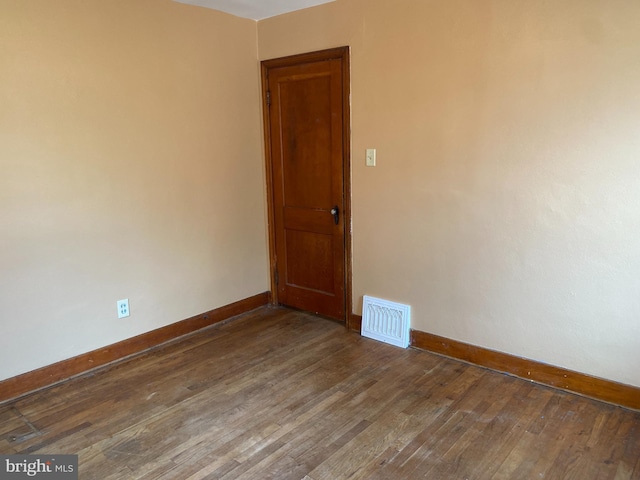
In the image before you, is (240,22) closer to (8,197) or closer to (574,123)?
(8,197)

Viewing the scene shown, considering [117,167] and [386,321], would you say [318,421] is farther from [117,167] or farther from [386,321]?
[117,167]

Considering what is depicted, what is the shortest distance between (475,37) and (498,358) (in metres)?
1.88

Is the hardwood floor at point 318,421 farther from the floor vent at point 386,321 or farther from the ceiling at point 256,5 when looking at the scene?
the ceiling at point 256,5

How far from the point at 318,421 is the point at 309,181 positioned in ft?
6.12

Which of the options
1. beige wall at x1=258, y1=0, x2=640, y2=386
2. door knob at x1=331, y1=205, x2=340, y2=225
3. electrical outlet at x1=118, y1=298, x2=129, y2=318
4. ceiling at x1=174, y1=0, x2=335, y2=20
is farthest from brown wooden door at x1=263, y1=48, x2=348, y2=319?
electrical outlet at x1=118, y1=298, x2=129, y2=318

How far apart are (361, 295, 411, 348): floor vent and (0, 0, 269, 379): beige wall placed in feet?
3.72

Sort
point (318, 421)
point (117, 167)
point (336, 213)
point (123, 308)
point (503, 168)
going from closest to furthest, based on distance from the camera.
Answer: point (318, 421) < point (503, 168) < point (117, 167) < point (123, 308) < point (336, 213)

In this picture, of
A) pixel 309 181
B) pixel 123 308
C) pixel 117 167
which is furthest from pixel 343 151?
pixel 123 308

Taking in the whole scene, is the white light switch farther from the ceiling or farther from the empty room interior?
the ceiling

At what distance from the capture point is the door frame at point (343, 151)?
325 centimetres

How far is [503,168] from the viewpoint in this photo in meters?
2.64

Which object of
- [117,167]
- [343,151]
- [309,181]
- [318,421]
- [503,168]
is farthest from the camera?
[309,181]

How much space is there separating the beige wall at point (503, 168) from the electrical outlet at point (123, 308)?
5.44 feet

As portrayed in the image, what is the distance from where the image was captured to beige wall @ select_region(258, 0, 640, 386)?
2307mm
